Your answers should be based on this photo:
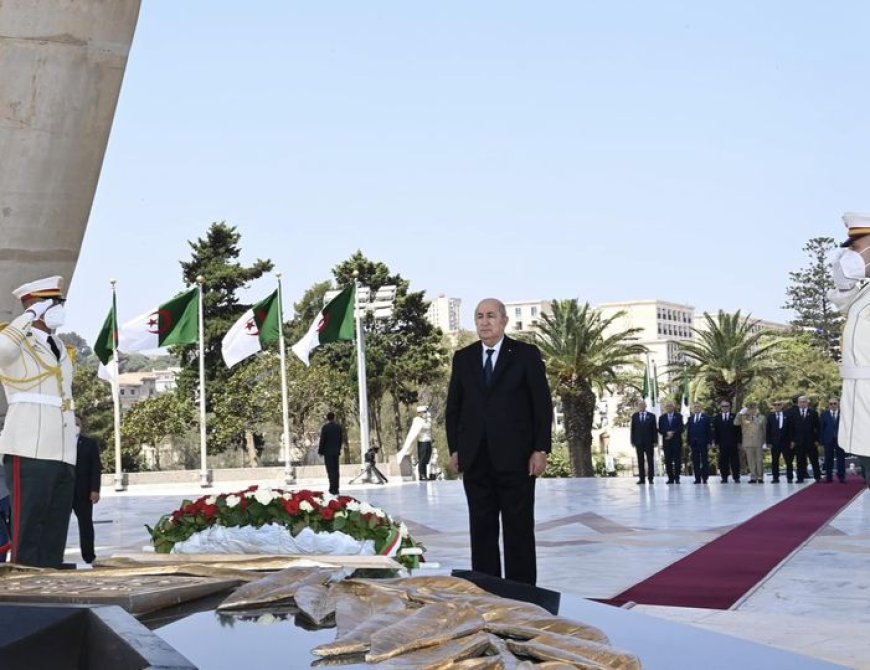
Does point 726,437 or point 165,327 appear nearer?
point 726,437

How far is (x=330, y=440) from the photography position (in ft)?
73.2

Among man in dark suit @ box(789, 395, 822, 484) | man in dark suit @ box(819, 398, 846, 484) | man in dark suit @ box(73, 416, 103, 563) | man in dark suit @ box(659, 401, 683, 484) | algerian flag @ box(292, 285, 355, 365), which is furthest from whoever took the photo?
algerian flag @ box(292, 285, 355, 365)

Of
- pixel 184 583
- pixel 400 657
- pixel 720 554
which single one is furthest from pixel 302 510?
pixel 720 554

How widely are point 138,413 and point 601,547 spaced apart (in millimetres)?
39269

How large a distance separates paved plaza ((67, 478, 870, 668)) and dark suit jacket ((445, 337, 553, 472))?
1.17 metres

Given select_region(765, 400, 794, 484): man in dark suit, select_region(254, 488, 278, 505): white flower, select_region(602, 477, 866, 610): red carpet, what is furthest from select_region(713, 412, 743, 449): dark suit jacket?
select_region(254, 488, 278, 505): white flower

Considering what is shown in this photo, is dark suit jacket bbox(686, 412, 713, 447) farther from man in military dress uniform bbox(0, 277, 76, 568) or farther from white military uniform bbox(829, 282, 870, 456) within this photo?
white military uniform bbox(829, 282, 870, 456)

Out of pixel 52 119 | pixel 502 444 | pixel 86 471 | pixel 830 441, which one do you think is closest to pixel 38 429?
pixel 502 444

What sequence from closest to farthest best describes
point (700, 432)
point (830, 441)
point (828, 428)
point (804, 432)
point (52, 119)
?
point (52, 119) < point (830, 441) < point (828, 428) < point (804, 432) < point (700, 432)

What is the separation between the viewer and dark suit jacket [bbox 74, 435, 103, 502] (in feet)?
35.2

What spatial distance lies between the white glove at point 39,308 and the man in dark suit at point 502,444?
221cm

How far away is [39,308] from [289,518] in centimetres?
178

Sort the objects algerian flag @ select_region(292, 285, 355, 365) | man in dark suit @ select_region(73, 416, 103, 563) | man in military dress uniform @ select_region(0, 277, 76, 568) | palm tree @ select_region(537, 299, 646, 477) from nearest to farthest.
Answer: man in military dress uniform @ select_region(0, 277, 76, 568) < man in dark suit @ select_region(73, 416, 103, 563) < algerian flag @ select_region(292, 285, 355, 365) < palm tree @ select_region(537, 299, 646, 477)

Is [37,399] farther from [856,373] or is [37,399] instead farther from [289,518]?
[856,373]
